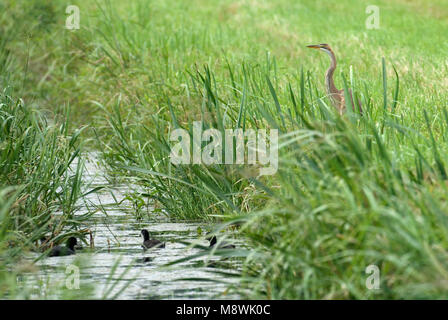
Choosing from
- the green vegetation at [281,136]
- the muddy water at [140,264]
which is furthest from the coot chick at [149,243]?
the green vegetation at [281,136]

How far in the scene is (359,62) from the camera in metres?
13.0

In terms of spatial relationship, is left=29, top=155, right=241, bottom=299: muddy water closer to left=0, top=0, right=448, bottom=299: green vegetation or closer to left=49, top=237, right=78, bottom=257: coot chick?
left=49, top=237, right=78, bottom=257: coot chick

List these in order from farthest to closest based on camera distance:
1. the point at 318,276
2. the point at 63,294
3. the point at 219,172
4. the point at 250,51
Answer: the point at 250,51
the point at 219,172
the point at 63,294
the point at 318,276

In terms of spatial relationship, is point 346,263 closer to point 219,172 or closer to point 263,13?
point 219,172

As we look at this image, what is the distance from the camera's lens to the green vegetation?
5.18 m

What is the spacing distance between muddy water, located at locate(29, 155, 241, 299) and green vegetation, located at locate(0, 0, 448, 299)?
0.29 meters

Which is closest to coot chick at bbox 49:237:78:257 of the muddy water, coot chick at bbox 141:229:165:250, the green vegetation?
the muddy water

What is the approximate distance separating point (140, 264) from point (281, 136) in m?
2.21

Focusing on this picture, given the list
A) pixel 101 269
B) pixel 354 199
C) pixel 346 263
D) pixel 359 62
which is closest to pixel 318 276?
pixel 346 263

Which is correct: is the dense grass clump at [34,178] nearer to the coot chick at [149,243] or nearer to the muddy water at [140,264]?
the muddy water at [140,264]

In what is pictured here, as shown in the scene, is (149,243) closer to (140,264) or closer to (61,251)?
(140,264)

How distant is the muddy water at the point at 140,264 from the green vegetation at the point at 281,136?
0.29 meters

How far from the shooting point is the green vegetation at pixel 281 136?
17.0 feet

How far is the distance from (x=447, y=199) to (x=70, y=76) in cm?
1028
